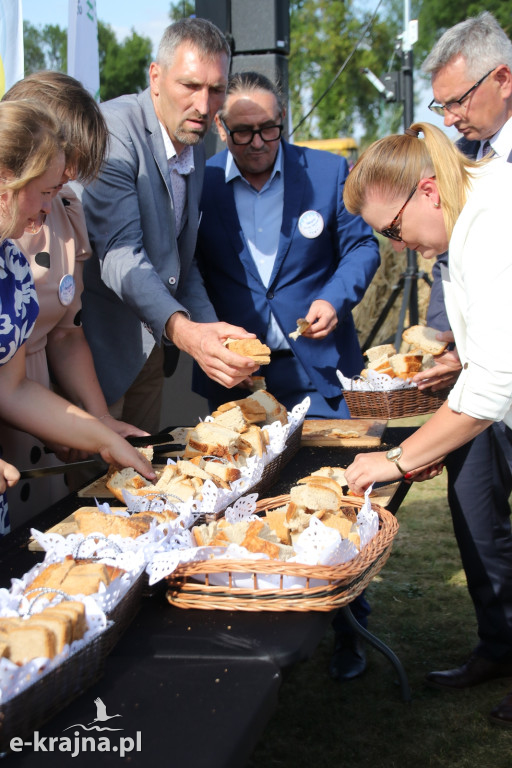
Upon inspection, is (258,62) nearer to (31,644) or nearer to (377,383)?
(377,383)

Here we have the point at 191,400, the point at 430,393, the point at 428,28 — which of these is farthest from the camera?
the point at 428,28

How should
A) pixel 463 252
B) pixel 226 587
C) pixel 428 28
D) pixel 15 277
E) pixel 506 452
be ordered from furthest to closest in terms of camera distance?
pixel 428 28
pixel 506 452
pixel 15 277
pixel 463 252
pixel 226 587

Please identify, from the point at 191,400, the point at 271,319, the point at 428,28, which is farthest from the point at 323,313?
the point at 428,28

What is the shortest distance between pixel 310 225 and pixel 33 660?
2.54 meters

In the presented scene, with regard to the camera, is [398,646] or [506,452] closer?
[506,452]

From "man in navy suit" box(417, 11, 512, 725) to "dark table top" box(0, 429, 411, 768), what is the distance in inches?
50.8

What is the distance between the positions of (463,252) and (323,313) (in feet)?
3.94

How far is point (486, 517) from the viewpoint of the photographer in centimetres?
260

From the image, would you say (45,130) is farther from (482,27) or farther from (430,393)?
(482,27)

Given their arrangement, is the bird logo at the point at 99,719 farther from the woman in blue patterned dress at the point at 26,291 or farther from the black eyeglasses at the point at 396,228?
the black eyeglasses at the point at 396,228

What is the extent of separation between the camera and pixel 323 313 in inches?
119

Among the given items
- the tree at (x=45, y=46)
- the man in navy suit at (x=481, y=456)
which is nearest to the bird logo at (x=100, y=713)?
the man in navy suit at (x=481, y=456)

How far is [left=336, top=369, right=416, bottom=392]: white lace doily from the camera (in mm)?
2875

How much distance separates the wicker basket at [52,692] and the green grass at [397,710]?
1553 millimetres
